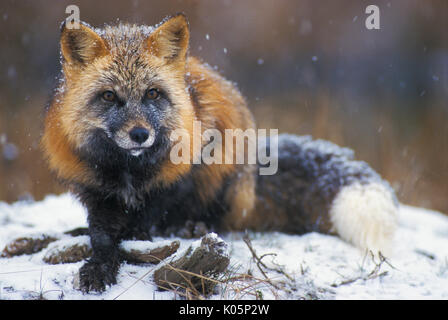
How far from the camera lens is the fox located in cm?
252

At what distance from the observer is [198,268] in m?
2.08

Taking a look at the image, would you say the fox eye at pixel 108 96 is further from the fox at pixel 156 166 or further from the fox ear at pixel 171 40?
the fox ear at pixel 171 40

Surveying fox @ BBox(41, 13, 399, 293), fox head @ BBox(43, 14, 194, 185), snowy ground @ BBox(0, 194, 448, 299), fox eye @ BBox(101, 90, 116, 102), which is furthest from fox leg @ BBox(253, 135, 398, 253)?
fox eye @ BBox(101, 90, 116, 102)

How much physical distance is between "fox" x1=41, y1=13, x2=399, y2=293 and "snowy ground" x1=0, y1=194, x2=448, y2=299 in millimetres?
154

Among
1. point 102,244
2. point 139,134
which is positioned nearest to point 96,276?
point 102,244

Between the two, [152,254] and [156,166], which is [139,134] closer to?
[156,166]

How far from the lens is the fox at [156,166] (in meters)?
2.52

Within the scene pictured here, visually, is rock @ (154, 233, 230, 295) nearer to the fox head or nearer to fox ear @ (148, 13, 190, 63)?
the fox head

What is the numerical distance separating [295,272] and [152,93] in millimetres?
1576

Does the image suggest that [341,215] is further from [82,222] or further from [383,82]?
[383,82]

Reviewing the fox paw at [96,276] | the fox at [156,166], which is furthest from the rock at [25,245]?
the fox paw at [96,276]

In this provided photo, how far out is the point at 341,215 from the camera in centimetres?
345
